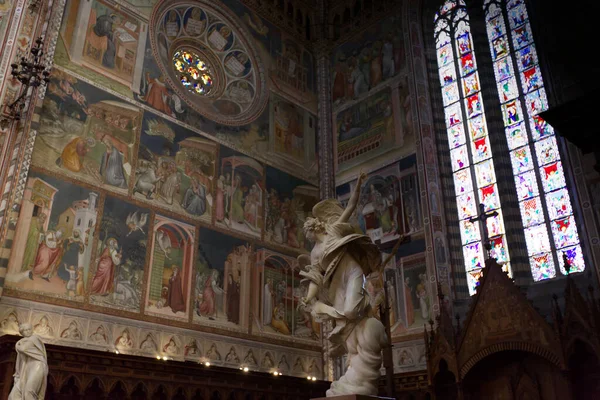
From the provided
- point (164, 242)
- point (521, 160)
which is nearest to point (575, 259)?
point (521, 160)

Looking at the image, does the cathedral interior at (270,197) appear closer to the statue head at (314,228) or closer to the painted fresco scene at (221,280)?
the painted fresco scene at (221,280)

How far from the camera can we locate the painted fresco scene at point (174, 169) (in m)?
13.4

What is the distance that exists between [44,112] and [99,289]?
12.9ft

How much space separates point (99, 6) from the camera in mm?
14047

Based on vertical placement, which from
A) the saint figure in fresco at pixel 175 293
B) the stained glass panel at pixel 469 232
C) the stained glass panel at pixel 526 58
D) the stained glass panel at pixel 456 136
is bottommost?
the saint figure in fresco at pixel 175 293

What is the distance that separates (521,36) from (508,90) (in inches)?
61.0

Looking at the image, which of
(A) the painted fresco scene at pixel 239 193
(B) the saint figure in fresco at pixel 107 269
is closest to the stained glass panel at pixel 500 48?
(A) the painted fresco scene at pixel 239 193

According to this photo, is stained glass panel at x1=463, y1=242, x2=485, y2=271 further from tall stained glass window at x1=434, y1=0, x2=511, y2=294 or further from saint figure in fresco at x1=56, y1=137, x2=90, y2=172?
Answer: saint figure in fresco at x1=56, y1=137, x2=90, y2=172

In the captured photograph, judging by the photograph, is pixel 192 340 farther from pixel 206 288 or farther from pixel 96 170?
pixel 96 170

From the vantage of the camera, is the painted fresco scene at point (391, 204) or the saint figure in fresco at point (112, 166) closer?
the saint figure in fresco at point (112, 166)

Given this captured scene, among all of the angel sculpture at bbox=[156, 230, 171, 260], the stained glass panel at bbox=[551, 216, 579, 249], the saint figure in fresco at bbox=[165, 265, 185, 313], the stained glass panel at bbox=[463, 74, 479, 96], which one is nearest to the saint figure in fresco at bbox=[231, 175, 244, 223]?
the angel sculpture at bbox=[156, 230, 171, 260]

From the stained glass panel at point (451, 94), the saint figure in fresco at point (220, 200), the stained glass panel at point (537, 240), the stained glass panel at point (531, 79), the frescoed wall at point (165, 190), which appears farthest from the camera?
the stained glass panel at point (451, 94)

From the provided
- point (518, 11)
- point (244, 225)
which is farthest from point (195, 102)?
point (518, 11)

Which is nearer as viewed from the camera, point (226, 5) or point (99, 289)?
point (99, 289)
